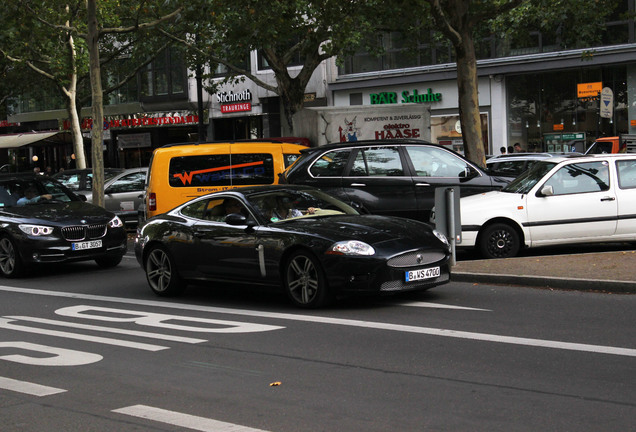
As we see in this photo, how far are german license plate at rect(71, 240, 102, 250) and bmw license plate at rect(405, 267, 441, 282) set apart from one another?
6.79m

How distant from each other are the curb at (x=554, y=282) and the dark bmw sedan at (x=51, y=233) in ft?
20.3

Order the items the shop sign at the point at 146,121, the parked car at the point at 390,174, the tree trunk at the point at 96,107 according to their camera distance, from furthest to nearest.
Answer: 1. the shop sign at the point at 146,121
2. the tree trunk at the point at 96,107
3. the parked car at the point at 390,174

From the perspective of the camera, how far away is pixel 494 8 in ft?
66.0

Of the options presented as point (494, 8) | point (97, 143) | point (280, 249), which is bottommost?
point (280, 249)

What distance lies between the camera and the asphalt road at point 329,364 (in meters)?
5.46

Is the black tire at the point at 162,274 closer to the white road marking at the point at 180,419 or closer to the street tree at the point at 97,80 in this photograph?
the white road marking at the point at 180,419

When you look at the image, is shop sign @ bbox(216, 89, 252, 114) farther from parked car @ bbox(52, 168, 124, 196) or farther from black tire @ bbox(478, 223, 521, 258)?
black tire @ bbox(478, 223, 521, 258)

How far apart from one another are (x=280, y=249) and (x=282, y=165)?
708 cm

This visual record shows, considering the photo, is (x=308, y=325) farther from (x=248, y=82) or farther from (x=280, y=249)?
(x=248, y=82)

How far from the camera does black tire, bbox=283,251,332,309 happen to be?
947cm

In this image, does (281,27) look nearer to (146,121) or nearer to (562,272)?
(562,272)

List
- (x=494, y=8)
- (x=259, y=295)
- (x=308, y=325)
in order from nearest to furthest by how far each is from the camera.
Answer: (x=308, y=325)
(x=259, y=295)
(x=494, y=8)

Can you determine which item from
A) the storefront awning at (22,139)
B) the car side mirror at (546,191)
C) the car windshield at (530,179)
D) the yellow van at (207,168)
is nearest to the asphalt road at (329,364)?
the car side mirror at (546,191)

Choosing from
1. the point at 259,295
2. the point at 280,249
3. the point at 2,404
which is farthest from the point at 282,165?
the point at 2,404
